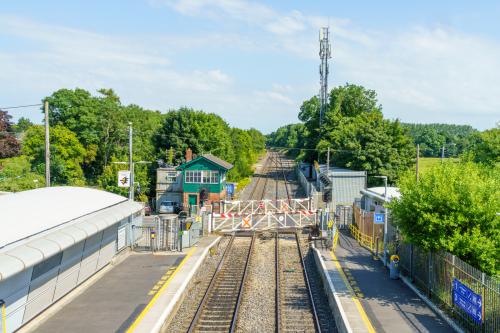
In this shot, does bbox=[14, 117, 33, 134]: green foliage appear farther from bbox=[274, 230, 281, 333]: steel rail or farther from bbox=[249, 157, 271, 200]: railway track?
bbox=[274, 230, 281, 333]: steel rail

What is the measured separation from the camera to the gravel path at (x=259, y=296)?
15938 mm

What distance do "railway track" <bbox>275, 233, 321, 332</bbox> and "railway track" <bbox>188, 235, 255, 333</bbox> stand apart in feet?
5.43

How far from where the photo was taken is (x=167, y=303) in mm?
16562

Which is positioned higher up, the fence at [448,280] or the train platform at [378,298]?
the fence at [448,280]

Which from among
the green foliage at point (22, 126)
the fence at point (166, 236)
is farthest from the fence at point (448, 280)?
the green foliage at point (22, 126)

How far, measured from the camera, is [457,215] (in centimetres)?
1540

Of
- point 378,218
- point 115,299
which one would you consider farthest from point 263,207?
point 115,299

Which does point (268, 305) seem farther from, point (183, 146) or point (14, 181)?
point (183, 146)

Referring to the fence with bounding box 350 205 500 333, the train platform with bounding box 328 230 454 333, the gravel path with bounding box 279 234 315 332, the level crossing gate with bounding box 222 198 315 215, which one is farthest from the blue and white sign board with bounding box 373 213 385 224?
the level crossing gate with bounding box 222 198 315 215

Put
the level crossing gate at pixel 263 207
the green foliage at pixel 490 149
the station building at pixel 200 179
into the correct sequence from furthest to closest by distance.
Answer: the station building at pixel 200 179, the green foliage at pixel 490 149, the level crossing gate at pixel 263 207

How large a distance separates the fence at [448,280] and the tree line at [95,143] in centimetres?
3503

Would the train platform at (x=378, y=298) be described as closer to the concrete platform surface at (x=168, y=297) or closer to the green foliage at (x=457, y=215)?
the green foliage at (x=457, y=215)

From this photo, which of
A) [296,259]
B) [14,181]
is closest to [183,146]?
[14,181]

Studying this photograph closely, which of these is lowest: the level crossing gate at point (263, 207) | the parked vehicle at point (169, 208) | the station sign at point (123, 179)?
the parked vehicle at point (169, 208)
